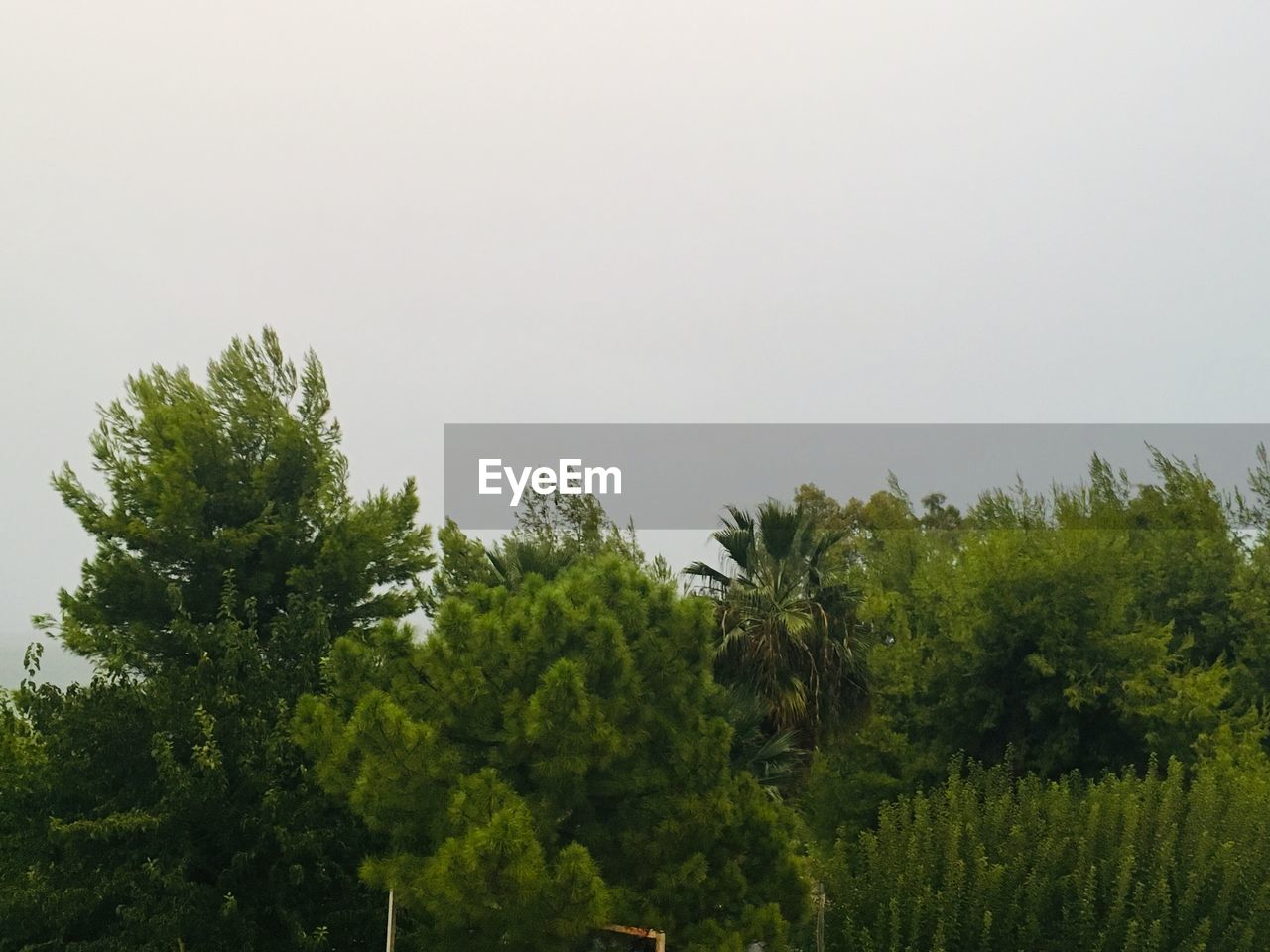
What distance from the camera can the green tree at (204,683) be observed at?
46.8ft

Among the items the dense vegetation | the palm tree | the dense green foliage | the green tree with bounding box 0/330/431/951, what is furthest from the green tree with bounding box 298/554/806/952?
the palm tree

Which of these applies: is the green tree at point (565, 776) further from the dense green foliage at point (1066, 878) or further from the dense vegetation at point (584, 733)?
the dense green foliage at point (1066, 878)

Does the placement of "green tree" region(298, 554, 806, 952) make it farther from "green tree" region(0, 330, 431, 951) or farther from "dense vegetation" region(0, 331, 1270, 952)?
"green tree" region(0, 330, 431, 951)

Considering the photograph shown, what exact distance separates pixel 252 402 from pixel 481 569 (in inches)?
187

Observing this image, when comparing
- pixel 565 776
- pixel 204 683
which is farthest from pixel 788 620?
pixel 565 776

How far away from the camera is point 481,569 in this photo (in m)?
21.3

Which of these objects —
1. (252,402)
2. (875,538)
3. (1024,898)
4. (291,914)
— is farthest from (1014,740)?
(875,538)

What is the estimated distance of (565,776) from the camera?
10.4 meters

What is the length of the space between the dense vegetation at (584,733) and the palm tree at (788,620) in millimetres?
74

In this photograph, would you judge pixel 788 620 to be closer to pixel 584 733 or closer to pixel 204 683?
pixel 204 683

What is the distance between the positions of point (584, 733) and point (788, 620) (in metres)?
13.1

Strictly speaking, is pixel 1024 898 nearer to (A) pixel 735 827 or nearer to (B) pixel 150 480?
(A) pixel 735 827

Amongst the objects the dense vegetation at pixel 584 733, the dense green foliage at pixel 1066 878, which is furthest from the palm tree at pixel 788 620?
the dense green foliage at pixel 1066 878

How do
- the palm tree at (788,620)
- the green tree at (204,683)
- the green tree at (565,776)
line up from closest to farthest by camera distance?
1. the green tree at (565,776)
2. the green tree at (204,683)
3. the palm tree at (788,620)
